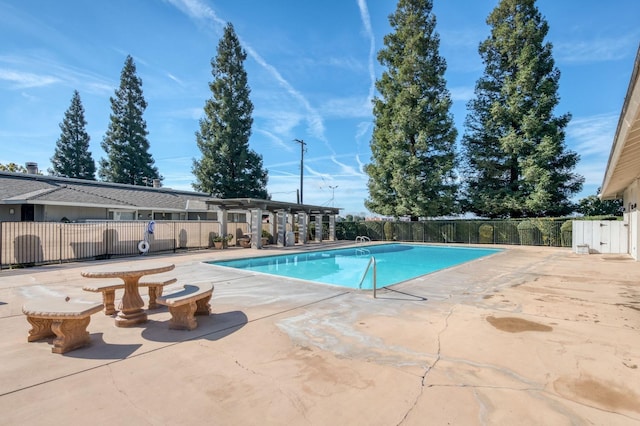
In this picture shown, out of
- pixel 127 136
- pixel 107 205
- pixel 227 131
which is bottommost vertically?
pixel 107 205

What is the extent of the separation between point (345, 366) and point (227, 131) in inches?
1003

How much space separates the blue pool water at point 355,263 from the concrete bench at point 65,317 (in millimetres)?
6040

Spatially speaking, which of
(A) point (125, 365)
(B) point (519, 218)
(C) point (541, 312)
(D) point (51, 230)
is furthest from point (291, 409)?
(B) point (519, 218)

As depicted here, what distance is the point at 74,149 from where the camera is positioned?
34.4m

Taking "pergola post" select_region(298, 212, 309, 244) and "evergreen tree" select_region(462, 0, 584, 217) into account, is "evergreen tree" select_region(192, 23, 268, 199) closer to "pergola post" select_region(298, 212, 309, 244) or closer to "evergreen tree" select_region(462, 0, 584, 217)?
"pergola post" select_region(298, 212, 309, 244)

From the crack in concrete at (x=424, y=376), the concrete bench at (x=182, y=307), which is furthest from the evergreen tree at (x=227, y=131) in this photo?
the crack in concrete at (x=424, y=376)

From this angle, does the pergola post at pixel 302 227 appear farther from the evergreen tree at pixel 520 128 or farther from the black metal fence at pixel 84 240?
the evergreen tree at pixel 520 128

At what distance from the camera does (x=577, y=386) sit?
2838 millimetres

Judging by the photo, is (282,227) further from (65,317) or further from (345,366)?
(345,366)

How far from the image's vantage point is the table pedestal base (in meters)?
4.49

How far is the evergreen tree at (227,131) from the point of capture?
85.5ft

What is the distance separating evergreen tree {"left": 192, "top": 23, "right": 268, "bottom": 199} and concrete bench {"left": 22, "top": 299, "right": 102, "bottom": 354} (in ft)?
76.5

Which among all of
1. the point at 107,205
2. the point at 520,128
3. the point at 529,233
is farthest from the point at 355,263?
the point at 520,128

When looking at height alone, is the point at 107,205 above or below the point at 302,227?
above
